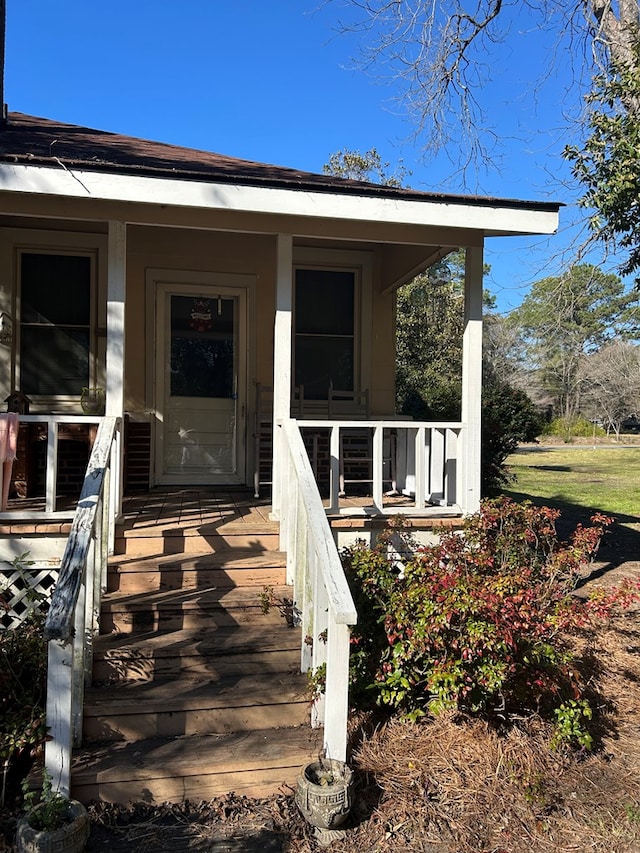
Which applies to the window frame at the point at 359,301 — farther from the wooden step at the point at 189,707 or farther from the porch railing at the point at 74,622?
the wooden step at the point at 189,707

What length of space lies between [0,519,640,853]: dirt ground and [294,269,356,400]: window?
4265 millimetres

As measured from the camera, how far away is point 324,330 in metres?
7.09

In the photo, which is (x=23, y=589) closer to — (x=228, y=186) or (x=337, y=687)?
(x=337, y=687)

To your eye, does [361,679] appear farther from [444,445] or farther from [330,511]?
[444,445]

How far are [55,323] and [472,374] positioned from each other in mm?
4198

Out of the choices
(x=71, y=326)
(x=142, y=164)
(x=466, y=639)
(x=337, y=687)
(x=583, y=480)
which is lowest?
(x=583, y=480)

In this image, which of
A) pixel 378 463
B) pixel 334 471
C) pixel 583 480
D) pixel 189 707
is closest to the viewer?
pixel 189 707

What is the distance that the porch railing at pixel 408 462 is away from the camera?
4781mm

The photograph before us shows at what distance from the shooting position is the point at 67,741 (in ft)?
8.68

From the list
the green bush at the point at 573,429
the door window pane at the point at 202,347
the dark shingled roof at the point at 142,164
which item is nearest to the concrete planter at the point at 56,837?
the dark shingled roof at the point at 142,164

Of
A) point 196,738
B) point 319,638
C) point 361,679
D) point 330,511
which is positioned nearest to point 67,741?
point 196,738

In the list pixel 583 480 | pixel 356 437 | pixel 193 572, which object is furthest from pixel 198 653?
pixel 583 480

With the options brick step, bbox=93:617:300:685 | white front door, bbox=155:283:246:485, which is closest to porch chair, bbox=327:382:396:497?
white front door, bbox=155:283:246:485

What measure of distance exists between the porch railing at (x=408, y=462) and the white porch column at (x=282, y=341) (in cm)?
33
